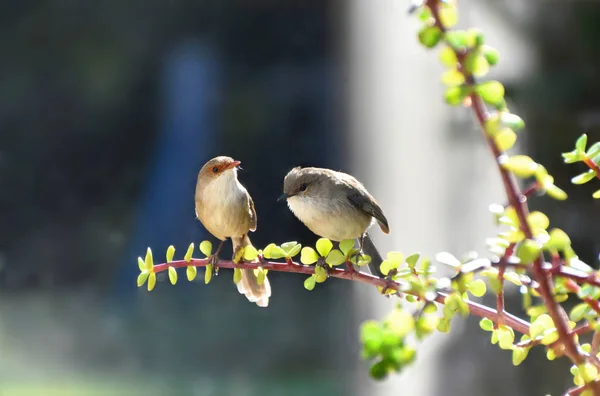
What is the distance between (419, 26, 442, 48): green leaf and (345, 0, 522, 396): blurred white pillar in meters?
1.48

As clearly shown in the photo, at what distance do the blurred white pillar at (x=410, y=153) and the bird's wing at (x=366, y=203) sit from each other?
0.79 m

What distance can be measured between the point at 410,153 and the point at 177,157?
2.17ft

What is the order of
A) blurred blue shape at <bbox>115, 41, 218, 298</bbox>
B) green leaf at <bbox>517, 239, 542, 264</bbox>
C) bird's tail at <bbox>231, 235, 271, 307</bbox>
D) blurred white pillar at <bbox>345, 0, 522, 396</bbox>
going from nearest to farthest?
1. green leaf at <bbox>517, 239, 542, 264</bbox>
2. bird's tail at <bbox>231, 235, 271, 307</bbox>
3. blurred white pillar at <bbox>345, 0, 522, 396</bbox>
4. blurred blue shape at <bbox>115, 41, 218, 298</bbox>

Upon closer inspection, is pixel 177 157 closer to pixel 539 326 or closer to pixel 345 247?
pixel 345 247

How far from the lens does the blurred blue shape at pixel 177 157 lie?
216 cm

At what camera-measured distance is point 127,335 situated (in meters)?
2.33

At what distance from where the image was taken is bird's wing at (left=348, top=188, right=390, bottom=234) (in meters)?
1.16

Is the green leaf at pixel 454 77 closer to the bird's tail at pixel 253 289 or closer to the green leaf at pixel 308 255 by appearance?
the green leaf at pixel 308 255

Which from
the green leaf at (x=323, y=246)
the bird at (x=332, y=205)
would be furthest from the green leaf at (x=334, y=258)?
the bird at (x=332, y=205)

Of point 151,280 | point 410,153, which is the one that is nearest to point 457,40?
point 151,280

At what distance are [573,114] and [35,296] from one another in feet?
5.10

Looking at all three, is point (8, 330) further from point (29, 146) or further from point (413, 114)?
point (413, 114)

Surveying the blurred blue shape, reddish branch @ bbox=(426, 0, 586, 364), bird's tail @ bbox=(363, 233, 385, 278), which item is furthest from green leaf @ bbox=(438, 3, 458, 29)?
the blurred blue shape

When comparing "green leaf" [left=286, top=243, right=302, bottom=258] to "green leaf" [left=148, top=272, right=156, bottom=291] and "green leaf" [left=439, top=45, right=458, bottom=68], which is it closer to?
"green leaf" [left=148, top=272, right=156, bottom=291]
